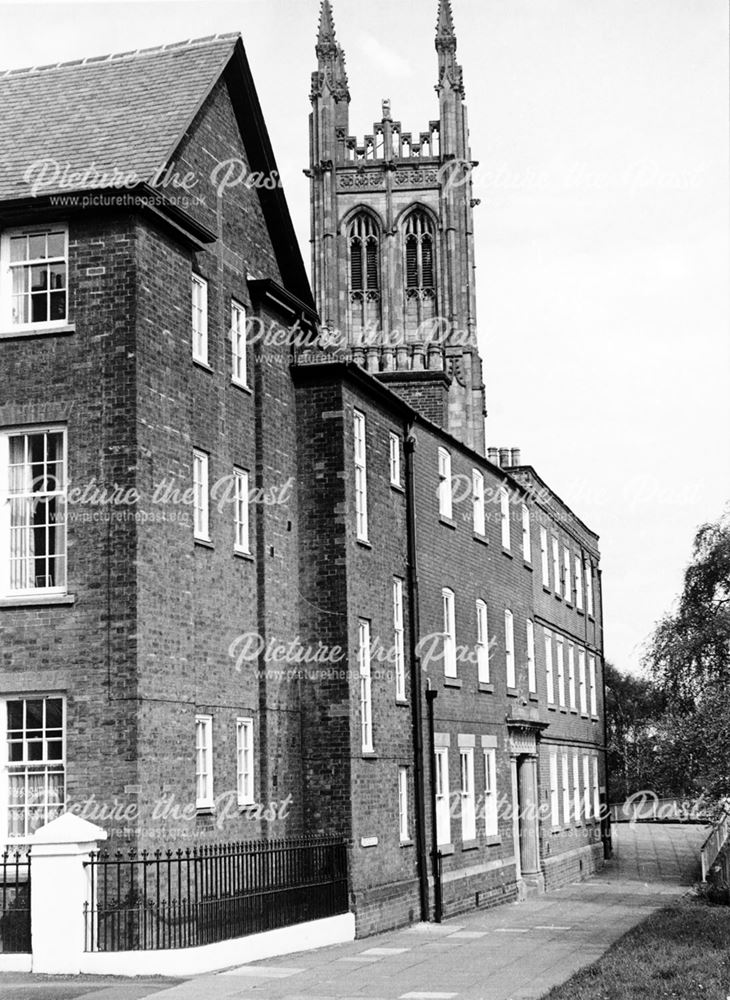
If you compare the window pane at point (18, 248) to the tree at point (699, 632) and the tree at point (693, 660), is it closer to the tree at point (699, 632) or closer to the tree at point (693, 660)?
the tree at point (693, 660)

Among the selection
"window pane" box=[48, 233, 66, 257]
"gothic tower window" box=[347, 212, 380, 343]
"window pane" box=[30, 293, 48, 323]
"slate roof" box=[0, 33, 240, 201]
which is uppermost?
"gothic tower window" box=[347, 212, 380, 343]

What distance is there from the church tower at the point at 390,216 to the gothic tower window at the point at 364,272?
0.21 ft

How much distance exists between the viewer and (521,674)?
3788 cm

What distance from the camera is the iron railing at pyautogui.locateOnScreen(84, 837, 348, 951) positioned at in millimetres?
18328

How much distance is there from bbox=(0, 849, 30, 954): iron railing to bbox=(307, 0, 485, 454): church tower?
77.1 meters

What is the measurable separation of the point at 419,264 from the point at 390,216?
352cm

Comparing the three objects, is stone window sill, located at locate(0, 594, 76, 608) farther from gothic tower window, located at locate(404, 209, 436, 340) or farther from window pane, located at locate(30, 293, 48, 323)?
gothic tower window, located at locate(404, 209, 436, 340)

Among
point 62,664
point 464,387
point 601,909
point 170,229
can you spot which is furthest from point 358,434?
point 464,387

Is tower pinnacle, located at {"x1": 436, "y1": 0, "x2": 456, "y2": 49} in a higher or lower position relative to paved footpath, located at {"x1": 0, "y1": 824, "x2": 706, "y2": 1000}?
higher

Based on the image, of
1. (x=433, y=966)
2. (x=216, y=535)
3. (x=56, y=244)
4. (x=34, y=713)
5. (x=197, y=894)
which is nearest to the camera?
(x=197, y=894)

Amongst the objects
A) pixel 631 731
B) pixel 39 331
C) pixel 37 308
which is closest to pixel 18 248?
pixel 37 308

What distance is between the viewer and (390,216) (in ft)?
319

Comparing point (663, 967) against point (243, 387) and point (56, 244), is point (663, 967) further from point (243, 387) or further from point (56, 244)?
point (56, 244)

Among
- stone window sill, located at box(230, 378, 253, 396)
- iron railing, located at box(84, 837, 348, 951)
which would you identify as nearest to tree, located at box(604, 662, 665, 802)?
iron railing, located at box(84, 837, 348, 951)
